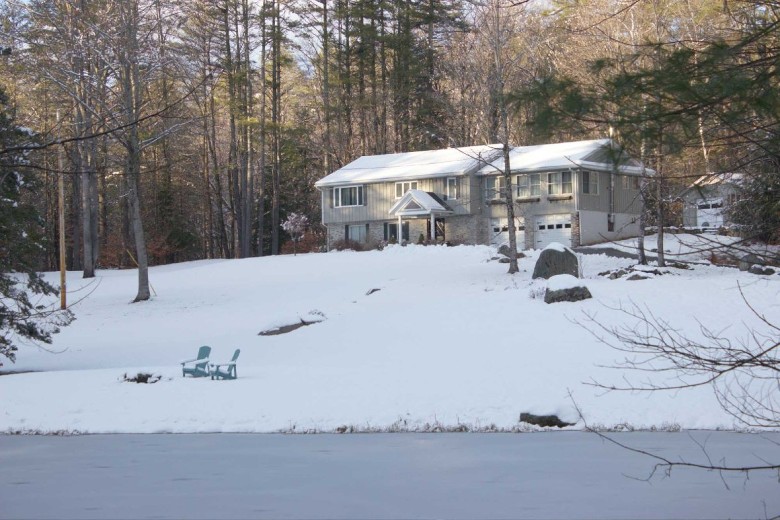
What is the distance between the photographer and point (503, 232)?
46.6 meters

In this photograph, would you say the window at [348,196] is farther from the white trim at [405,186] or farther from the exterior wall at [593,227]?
the exterior wall at [593,227]

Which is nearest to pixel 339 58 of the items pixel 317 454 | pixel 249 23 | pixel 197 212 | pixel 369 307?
pixel 249 23

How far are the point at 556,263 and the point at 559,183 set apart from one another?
15.7 m

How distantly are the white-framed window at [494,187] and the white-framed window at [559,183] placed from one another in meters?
2.74

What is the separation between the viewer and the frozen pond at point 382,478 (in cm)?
769

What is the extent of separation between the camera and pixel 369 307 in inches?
1121

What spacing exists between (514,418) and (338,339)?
9.91m

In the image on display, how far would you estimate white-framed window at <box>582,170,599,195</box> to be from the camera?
145ft

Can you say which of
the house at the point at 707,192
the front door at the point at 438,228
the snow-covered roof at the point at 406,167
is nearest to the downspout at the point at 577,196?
the snow-covered roof at the point at 406,167

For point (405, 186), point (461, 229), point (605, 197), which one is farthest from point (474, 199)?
point (605, 197)

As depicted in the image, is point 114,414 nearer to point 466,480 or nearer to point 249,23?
point 466,480

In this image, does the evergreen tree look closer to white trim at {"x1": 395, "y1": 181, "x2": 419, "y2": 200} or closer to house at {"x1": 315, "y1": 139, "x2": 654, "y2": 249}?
house at {"x1": 315, "y1": 139, "x2": 654, "y2": 249}

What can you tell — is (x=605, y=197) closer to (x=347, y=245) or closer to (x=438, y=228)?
(x=438, y=228)

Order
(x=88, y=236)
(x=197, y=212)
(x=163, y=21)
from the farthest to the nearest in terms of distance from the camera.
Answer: (x=197, y=212)
(x=88, y=236)
(x=163, y=21)
